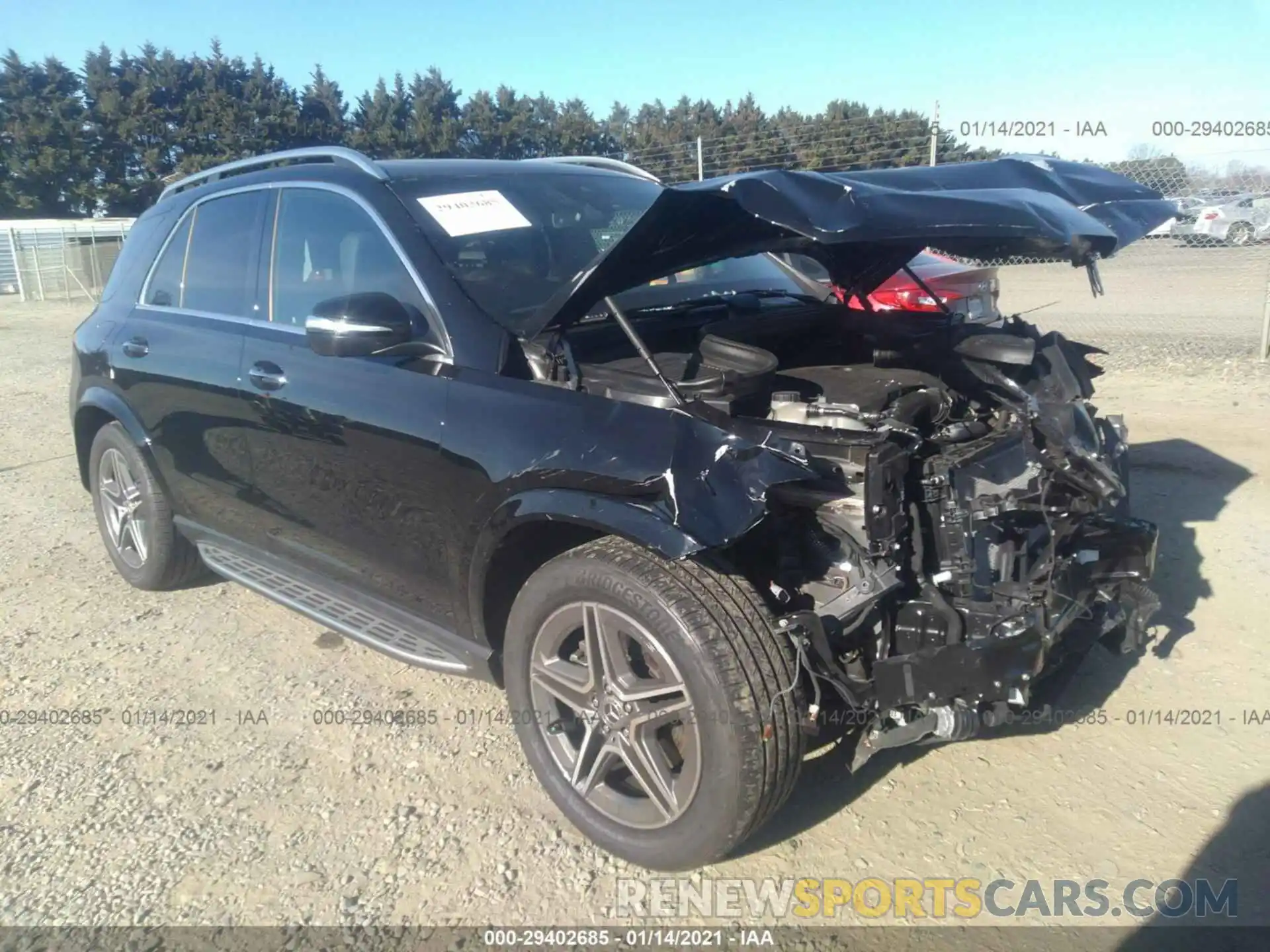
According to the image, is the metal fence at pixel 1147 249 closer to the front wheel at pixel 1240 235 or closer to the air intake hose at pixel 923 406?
the front wheel at pixel 1240 235

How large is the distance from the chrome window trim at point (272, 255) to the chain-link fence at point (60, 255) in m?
24.1

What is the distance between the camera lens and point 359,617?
11.6 ft

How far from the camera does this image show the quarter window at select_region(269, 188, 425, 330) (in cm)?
334

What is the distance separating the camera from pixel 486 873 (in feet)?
9.08

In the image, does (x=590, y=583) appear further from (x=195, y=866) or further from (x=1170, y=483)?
(x=1170, y=483)

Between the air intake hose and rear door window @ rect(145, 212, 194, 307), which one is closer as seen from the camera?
the air intake hose

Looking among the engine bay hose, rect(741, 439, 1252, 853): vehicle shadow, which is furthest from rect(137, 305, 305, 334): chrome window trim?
rect(741, 439, 1252, 853): vehicle shadow

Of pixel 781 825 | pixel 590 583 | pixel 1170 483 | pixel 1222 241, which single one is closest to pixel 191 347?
pixel 590 583

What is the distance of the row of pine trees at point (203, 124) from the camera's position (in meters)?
37.8

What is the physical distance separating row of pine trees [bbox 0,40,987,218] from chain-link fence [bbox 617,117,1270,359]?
18.9 metres

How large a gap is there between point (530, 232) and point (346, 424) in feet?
3.18

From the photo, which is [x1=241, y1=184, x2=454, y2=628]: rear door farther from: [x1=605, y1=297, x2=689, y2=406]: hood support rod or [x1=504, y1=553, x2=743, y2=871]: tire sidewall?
[x1=605, y1=297, x2=689, y2=406]: hood support rod

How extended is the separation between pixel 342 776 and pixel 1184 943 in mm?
2502

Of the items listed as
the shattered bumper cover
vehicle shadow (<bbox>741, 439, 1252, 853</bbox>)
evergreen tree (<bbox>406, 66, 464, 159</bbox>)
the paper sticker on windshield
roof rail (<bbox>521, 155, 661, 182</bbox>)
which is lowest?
vehicle shadow (<bbox>741, 439, 1252, 853</bbox>)
